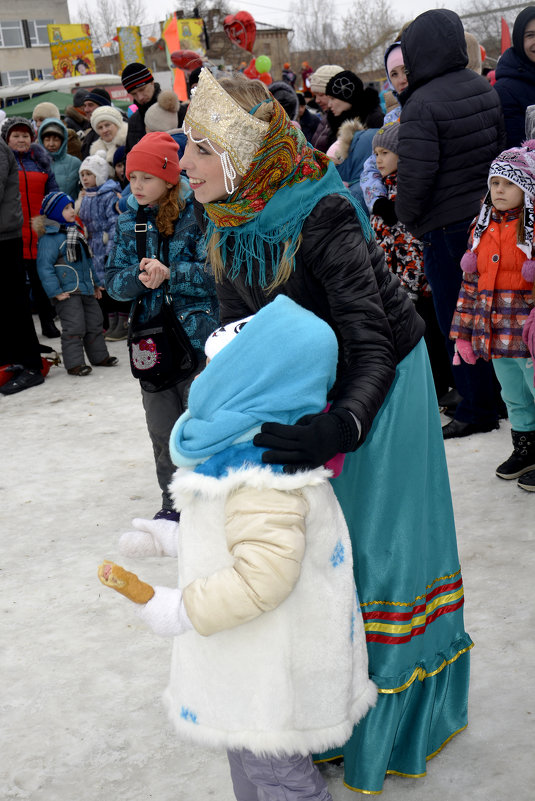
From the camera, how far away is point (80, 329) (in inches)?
284

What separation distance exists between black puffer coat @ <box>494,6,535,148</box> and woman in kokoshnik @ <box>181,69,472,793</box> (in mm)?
3369

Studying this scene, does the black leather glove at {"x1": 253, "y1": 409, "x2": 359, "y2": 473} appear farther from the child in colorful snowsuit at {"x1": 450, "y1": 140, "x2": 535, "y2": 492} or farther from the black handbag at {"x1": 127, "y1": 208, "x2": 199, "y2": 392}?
the child in colorful snowsuit at {"x1": 450, "y1": 140, "x2": 535, "y2": 492}

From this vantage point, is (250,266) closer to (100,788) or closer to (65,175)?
(100,788)

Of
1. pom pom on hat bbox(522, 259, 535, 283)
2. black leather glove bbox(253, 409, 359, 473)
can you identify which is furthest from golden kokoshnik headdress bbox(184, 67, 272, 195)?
pom pom on hat bbox(522, 259, 535, 283)

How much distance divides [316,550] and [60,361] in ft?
20.7

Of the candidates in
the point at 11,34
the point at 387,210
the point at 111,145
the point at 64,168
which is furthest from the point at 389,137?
the point at 11,34

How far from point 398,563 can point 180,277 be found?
2296mm

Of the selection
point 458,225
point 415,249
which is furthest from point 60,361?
point 458,225

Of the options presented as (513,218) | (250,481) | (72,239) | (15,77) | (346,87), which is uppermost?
(15,77)

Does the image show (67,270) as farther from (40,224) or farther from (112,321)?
(112,321)

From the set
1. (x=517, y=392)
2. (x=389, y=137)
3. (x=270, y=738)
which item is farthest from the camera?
(x=389, y=137)

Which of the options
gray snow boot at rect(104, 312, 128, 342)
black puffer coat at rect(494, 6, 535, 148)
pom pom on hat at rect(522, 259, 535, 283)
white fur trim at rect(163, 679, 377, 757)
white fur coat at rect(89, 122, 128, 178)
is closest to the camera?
white fur trim at rect(163, 679, 377, 757)

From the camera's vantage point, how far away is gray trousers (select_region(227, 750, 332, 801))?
1826mm

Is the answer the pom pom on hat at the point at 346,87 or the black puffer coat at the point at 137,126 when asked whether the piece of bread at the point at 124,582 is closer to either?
the pom pom on hat at the point at 346,87
